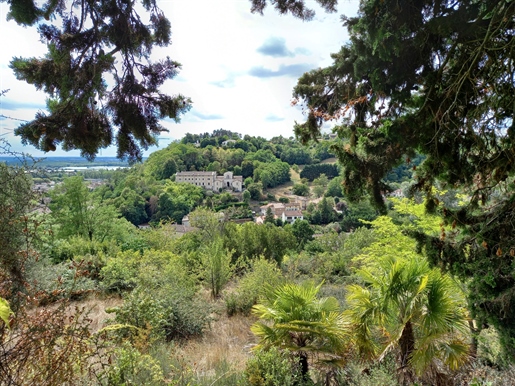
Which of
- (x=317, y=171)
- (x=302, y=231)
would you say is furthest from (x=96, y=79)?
(x=317, y=171)

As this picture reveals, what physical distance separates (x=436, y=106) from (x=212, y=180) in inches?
2794

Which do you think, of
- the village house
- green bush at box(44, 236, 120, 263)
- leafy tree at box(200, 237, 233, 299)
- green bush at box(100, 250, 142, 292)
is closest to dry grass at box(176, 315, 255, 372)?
leafy tree at box(200, 237, 233, 299)

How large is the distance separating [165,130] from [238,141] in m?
96.5

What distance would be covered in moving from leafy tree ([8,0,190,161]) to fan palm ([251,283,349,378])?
2668mm

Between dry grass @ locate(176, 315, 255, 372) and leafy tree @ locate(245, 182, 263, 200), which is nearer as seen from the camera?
dry grass @ locate(176, 315, 255, 372)

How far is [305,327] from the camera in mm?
3695

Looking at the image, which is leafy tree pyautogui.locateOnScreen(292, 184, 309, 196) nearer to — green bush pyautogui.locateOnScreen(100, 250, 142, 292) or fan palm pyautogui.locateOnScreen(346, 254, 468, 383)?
green bush pyautogui.locateOnScreen(100, 250, 142, 292)

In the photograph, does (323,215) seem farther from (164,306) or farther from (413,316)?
(413,316)

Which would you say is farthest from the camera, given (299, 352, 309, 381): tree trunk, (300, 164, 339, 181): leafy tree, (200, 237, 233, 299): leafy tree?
(300, 164, 339, 181): leafy tree

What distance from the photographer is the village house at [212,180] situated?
71375 millimetres

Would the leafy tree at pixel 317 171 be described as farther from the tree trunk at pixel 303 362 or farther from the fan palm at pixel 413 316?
the tree trunk at pixel 303 362

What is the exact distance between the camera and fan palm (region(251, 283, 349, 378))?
12.3 ft

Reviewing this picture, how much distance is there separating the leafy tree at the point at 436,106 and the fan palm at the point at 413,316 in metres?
0.52

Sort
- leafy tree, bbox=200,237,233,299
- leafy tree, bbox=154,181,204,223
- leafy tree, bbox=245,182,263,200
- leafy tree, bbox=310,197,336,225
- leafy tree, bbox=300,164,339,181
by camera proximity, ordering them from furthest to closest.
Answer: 1. leafy tree, bbox=300,164,339,181
2. leafy tree, bbox=245,182,263,200
3. leafy tree, bbox=310,197,336,225
4. leafy tree, bbox=154,181,204,223
5. leafy tree, bbox=200,237,233,299
